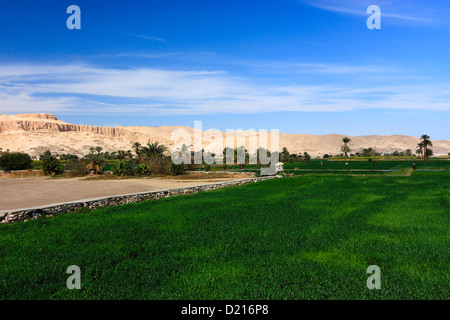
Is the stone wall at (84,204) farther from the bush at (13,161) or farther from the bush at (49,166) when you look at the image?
the bush at (13,161)

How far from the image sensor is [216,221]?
480 inches

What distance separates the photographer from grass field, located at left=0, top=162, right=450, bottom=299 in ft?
19.9

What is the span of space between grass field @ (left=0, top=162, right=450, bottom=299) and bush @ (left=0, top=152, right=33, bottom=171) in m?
41.5

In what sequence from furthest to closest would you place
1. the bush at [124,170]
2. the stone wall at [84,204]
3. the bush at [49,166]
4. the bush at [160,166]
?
the bush at [49,166], the bush at [160,166], the bush at [124,170], the stone wall at [84,204]

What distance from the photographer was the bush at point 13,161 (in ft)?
155

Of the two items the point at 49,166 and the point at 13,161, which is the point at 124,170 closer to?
the point at 49,166

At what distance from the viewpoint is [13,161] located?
48000mm

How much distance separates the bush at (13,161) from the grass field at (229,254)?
4149 centimetres

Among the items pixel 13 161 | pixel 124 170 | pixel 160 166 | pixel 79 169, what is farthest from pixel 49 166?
pixel 160 166

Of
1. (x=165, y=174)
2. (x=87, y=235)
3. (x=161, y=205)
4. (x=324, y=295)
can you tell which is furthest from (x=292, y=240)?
(x=165, y=174)

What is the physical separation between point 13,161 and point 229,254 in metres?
50.3

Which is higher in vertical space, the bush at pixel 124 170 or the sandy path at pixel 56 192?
the bush at pixel 124 170

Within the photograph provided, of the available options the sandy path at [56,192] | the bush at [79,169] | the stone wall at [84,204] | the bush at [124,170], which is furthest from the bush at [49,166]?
the stone wall at [84,204]

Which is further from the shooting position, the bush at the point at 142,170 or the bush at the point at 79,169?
the bush at the point at 79,169
